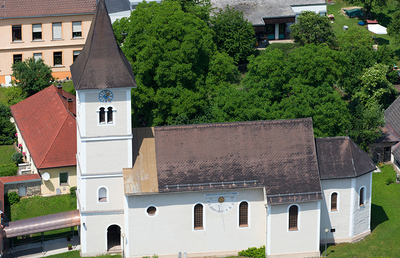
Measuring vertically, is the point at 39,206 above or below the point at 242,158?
below

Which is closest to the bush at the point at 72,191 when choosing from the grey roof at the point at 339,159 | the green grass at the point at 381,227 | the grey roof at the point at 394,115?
the grey roof at the point at 339,159

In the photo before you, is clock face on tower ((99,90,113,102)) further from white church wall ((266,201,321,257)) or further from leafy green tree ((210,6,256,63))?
leafy green tree ((210,6,256,63))

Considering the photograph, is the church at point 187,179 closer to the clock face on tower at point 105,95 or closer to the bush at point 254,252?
the clock face on tower at point 105,95

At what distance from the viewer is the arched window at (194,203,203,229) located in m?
59.3

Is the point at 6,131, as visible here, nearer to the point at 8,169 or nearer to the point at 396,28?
the point at 8,169

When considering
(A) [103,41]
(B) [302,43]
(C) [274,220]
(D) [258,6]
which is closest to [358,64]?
(B) [302,43]

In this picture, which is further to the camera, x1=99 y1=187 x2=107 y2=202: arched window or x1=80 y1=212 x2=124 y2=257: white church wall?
x1=80 y1=212 x2=124 y2=257: white church wall

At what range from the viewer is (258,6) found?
112 metres

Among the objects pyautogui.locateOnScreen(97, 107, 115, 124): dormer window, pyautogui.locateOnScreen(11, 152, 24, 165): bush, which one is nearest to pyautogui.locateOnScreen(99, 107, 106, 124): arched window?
pyautogui.locateOnScreen(97, 107, 115, 124): dormer window

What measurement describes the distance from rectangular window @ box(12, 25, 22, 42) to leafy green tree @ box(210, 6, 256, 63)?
26147mm

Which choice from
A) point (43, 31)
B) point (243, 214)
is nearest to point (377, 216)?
point (243, 214)

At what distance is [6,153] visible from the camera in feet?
269

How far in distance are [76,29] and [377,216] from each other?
4852 cm

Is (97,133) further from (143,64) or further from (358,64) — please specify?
(358,64)
